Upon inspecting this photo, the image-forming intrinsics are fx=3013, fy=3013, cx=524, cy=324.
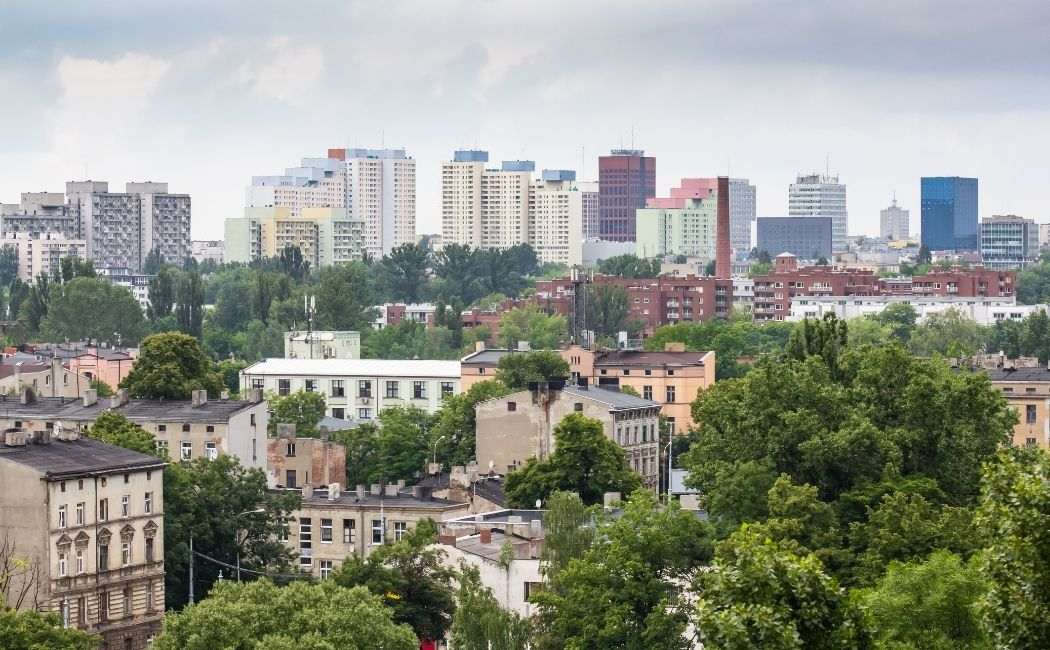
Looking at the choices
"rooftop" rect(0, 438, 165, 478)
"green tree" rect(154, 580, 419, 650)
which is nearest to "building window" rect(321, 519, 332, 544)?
"rooftop" rect(0, 438, 165, 478)

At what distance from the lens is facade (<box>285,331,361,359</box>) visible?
159 metres

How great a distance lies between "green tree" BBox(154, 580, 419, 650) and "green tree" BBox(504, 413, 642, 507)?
2489 centimetres

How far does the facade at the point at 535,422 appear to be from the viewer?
10212cm

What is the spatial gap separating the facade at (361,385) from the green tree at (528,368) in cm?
1220

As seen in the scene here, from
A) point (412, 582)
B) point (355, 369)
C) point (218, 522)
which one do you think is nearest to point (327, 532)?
point (218, 522)

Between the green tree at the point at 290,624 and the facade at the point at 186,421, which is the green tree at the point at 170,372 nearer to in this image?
the facade at the point at 186,421

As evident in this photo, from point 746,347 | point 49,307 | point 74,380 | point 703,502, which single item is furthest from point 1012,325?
point 703,502

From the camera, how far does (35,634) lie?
2370 inches

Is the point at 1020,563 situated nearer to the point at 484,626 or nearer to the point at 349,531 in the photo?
the point at 484,626

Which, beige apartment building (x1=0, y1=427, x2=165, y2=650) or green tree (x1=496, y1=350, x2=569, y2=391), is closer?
beige apartment building (x1=0, y1=427, x2=165, y2=650)

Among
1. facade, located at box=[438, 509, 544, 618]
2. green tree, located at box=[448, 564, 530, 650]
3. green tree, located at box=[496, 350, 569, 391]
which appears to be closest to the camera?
green tree, located at box=[448, 564, 530, 650]

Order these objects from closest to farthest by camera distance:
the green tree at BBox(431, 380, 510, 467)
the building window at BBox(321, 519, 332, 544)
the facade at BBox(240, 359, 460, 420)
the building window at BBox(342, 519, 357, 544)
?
the building window at BBox(342, 519, 357, 544) < the building window at BBox(321, 519, 332, 544) < the green tree at BBox(431, 380, 510, 467) < the facade at BBox(240, 359, 460, 420)

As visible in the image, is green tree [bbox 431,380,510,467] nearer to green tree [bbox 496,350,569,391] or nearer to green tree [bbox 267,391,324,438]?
green tree [bbox 267,391,324,438]

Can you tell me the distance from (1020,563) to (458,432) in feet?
224
